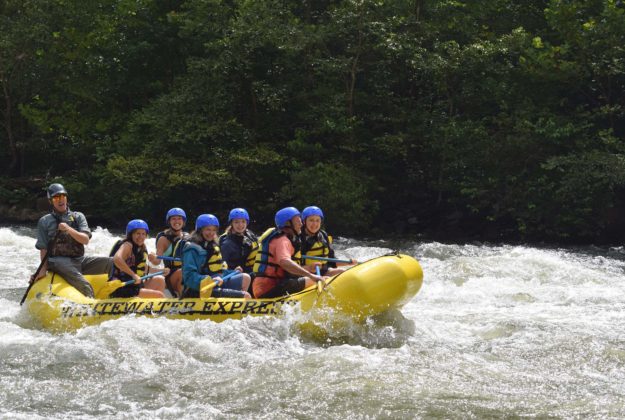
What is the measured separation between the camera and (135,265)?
8344 mm

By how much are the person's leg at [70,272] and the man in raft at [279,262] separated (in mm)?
1671

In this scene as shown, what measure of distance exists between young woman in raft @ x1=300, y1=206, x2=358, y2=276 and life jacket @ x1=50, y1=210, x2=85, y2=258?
2.12 meters

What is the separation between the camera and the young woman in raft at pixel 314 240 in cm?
817

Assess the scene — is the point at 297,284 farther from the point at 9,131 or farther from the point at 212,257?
the point at 9,131

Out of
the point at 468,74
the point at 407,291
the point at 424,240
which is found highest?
the point at 468,74

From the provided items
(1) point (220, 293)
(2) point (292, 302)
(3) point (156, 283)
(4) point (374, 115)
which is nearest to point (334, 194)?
(4) point (374, 115)

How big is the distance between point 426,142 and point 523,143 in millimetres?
2078

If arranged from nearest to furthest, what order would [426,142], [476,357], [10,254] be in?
[476,357] → [10,254] → [426,142]

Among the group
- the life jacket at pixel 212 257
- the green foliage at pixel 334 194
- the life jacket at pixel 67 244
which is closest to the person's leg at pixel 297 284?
the life jacket at pixel 212 257

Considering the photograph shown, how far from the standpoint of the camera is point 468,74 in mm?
18047

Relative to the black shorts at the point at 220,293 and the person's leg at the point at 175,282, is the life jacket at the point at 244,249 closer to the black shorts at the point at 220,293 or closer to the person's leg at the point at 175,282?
the person's leg at the point at 175,282

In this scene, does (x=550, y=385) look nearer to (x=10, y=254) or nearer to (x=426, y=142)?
(x=10, y=254)

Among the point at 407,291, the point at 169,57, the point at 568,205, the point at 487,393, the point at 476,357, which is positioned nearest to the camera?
the point at 487,393

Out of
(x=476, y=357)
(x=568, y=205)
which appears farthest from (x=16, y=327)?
(x=568, y=205)
